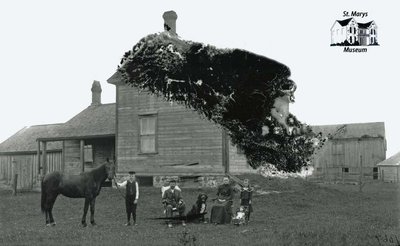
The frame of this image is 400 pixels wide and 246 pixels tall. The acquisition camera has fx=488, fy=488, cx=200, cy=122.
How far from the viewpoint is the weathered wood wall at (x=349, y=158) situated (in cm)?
4928

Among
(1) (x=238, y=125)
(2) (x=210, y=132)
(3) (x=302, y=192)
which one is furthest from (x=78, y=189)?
(3) (x=302, y=192)

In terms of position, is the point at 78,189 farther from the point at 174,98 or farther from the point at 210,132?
the point at 210,132

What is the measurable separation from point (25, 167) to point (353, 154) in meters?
32.7

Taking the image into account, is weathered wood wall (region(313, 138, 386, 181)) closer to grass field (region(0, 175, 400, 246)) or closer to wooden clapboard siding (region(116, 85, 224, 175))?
grass field (region(0, 175, 400, 246))

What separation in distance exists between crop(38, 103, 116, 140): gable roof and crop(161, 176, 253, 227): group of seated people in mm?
11235

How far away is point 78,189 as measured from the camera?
14.1m

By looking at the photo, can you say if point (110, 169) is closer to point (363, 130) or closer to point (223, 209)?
point (223, 209)

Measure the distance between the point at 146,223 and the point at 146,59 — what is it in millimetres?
5004

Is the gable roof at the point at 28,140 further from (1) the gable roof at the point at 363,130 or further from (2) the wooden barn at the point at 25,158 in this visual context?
(1) the gable roof at the point at 363,130

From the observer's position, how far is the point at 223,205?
14344mm

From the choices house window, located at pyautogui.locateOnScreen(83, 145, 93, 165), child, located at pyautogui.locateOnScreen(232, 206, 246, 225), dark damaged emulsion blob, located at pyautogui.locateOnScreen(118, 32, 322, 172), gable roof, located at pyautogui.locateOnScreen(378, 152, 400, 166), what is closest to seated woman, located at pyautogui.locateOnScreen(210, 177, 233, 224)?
child, located at pyautogui.locateOnScreen(232, 206, 246, 225)

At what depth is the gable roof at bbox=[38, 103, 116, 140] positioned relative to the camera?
26.7 metres

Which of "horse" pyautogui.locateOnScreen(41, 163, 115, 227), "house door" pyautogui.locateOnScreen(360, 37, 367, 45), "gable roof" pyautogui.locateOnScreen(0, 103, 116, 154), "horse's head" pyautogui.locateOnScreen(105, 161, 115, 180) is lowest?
"horse" pyautogui.locateOnScreen(41, 163, 115, 227)

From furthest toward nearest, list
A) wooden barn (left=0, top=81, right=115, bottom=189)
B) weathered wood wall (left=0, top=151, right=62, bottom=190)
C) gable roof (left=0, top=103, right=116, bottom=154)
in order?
weathered wood wall (left=0, top=151, right=62, bottom=190) < wooden barn (left=0, top=81, right=115, bottom=189) < gable roof (left=0, top=103, right=116, bottom=154)
